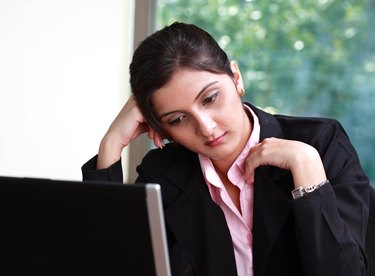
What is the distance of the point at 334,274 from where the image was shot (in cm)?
129

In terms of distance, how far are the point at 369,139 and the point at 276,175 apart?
148cm

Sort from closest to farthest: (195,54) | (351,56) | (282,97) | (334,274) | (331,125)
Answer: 1. (334,274)
2. (195,54)
3. (331,125)
4. (351,56)
5. (282,97)

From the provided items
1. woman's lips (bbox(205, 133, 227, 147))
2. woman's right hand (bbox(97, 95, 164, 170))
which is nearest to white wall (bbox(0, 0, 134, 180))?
woman's right hand (bbox(97, 95, 164, 170))

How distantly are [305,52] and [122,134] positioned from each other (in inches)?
58.3

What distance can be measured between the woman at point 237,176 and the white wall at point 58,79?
0.88 metres

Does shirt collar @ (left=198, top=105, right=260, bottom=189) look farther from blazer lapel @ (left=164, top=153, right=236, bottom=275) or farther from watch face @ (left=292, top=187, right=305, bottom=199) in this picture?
watch face @ (left=292, top=187, right=305, bottom=199)

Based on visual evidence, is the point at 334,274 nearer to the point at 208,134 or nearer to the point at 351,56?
the point at 208,134

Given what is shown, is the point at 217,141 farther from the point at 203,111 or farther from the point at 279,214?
the point at 279,214

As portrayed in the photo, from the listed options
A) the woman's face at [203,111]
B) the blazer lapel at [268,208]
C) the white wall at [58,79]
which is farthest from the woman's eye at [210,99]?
the white wall at [58,79]

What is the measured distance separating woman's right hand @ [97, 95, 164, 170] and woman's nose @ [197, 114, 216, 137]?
239mm

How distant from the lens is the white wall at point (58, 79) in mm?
2338

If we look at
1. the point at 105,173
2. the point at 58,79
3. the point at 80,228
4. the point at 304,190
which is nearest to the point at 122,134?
the point at 105,173

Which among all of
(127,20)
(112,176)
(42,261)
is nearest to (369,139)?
(127,20)

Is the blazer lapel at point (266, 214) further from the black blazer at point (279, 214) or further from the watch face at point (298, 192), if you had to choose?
the watch face at point (298, 192)
